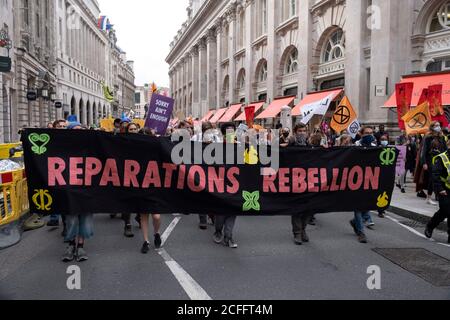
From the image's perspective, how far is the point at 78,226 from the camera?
558 centimetres

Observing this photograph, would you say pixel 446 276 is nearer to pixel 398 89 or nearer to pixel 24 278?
pixel 24 278

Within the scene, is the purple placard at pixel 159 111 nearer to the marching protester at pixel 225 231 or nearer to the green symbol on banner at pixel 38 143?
the marching protester at pixel 225 231

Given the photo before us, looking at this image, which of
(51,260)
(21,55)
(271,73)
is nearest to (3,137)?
(21,55)

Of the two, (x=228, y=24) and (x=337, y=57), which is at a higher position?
(x=228, y=24)

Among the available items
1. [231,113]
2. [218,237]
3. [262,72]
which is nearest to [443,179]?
[218,237]

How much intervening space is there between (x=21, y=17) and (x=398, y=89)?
91.9 ft

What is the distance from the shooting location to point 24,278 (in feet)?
15.4

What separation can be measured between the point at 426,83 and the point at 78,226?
13.1 m

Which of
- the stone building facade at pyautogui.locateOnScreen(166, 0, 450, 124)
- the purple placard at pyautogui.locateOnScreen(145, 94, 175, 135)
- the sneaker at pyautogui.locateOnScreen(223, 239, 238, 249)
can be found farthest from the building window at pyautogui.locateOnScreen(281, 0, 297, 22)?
the sneaker at pyautogui.locateOnScreen(223, 239, 238, 249)
